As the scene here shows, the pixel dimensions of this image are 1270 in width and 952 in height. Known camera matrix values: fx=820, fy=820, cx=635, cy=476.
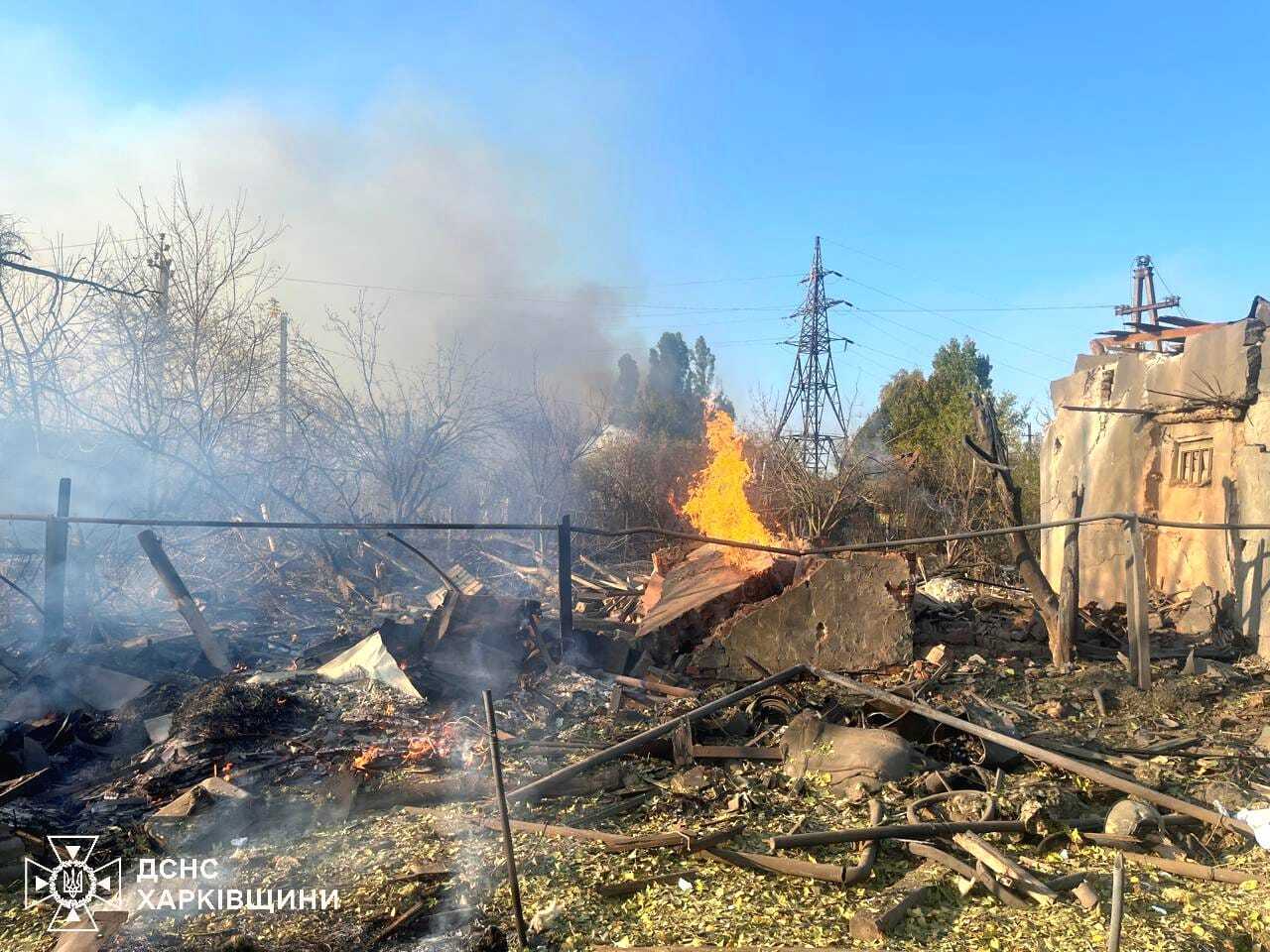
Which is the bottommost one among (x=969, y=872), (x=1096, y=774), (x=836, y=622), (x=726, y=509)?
(x=969, y=872)

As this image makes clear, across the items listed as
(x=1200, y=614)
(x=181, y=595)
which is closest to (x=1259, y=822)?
(x=1200, y=614)

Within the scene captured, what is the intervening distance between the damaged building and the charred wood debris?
0.73 metres

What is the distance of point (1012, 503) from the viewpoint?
7465mm

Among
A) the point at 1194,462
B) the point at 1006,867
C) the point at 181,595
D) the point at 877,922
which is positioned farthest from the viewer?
the point at 1194,462

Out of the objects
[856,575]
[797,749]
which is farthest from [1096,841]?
[856,575]

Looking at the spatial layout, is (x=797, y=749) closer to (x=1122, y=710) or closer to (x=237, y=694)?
(x=1122, y=710)

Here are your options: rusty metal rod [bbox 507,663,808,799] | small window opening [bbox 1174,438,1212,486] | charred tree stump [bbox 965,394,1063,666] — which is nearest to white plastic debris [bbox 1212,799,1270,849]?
rusty metal rod [bbox 507,663,808,799]

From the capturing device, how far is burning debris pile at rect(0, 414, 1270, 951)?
12.6 ft

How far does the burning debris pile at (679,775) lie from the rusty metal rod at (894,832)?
0.7 inches

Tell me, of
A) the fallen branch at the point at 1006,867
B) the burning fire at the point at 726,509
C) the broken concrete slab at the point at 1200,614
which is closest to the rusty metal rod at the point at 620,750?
the fallen branch at the point at 1006,867

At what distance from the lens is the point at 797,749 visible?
5453mm

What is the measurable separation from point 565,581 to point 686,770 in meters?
2.44

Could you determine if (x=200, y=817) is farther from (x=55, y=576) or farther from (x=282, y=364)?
(x=282, y=364)

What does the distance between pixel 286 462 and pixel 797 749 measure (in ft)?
40.7
